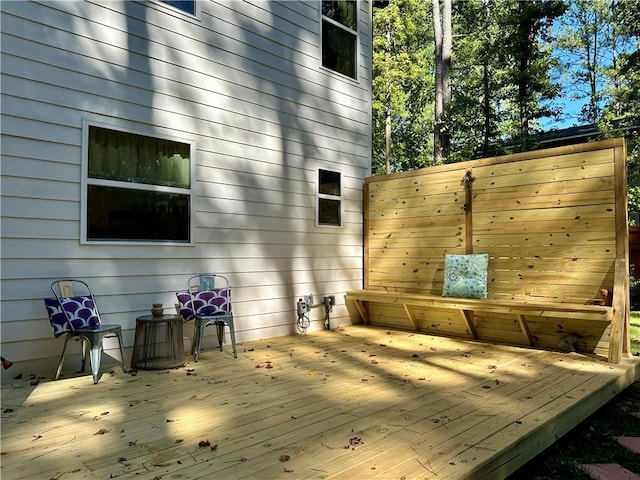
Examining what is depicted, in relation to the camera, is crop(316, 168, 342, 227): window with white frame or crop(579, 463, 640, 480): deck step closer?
crop(579, 463, 640, 480): deck step

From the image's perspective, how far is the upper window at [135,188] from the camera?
370cm

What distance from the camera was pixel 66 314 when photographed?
319 cm

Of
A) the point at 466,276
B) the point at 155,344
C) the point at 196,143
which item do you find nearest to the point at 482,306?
the point at 466,276

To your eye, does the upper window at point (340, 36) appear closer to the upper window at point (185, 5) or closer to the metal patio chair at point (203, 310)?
the upper window at point (185, 5)

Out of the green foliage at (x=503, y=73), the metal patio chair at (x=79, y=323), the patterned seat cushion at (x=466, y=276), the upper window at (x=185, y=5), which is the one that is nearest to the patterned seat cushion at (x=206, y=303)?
the metal patio chair at (x=79, y=323)

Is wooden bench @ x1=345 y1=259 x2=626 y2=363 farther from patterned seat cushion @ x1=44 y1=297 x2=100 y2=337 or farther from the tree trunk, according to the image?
the tree trunk

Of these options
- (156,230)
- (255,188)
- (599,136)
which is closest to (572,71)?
(599,136)

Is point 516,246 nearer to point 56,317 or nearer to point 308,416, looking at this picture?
point 308,416

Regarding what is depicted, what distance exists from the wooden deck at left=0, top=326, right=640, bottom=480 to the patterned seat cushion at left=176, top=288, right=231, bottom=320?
16.9 inches

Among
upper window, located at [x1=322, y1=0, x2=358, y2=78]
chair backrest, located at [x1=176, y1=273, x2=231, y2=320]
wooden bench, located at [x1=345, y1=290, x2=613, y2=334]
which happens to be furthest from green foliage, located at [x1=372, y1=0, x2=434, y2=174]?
chair backrest, located at [x1=176, y1=273, x2=231, y2=320]

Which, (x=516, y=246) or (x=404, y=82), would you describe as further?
(x=404, y=82)

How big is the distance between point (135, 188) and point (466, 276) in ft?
11.5

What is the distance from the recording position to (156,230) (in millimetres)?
4098

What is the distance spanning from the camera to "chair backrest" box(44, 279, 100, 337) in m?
3.19
